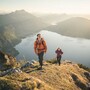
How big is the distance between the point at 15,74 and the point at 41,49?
16.7 ft

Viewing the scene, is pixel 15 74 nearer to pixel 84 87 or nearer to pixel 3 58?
pixel 84 87

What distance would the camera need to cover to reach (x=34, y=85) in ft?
45.0

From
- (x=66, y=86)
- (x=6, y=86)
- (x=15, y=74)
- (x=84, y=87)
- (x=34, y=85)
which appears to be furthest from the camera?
(x=84, y=87)

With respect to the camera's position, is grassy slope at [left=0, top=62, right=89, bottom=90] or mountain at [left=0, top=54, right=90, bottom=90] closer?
mountain at [left=0, top=54, right=90, bottom=90]

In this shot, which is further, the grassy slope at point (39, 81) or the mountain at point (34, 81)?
the grassy slope at point (39, 81)

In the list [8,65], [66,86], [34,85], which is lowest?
[8,65]

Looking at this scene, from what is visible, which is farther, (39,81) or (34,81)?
(39,81)

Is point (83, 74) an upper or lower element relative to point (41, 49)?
lower

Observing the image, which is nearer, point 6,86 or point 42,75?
point 6,86

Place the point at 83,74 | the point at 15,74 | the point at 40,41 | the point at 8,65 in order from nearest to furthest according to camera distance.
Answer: the point at 15,74 → the point at 40,41 → the point at 83,74 → the point at 8,65

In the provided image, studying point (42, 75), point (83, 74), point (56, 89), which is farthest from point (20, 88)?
point (83, 74)

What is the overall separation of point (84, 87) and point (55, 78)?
→ 438cm

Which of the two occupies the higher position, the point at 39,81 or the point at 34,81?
the point at 34,81

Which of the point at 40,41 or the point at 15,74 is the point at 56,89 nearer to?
the point at 15,74
